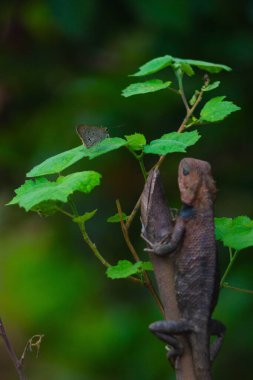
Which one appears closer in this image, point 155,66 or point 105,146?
point 105,146

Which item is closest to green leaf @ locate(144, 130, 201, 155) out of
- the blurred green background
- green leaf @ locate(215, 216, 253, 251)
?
green leaf @ locate(215, 216, 253, 251)

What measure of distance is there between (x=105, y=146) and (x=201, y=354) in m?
0.53

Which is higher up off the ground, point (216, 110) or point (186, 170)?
point (216, 110)

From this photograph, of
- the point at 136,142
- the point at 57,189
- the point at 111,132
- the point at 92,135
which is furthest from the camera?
the point at 111,132

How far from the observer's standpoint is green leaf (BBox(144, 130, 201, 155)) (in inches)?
73.9

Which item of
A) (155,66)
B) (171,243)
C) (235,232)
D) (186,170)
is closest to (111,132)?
(155,66)

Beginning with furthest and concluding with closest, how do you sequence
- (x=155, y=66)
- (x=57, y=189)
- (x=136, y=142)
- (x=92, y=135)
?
(x=155, y=66)
(x=92, y=135)
(x=136, y=142)
(x=57, y=189)

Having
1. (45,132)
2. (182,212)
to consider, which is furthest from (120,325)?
(182,212)

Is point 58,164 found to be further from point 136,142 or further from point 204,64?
point 204,64

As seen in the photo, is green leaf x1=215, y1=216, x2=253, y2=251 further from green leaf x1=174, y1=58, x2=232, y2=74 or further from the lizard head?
green leaf x1=174, y1=58, x2=232, y2=74

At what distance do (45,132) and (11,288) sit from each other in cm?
183

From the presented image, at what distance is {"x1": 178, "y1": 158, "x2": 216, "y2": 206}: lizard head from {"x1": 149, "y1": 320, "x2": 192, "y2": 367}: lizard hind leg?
331 millimetres

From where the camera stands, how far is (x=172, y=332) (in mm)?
1892

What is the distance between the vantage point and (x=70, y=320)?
5.76 m
